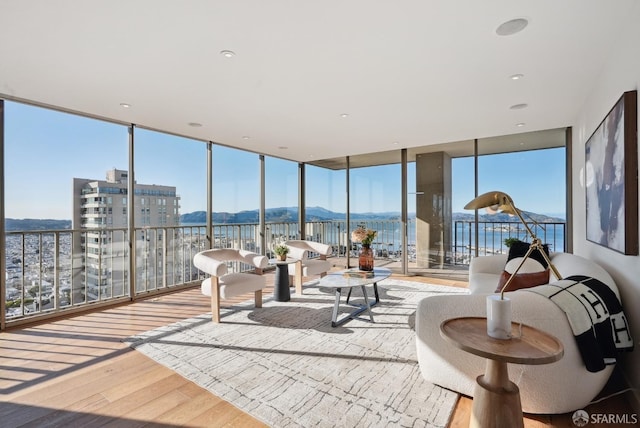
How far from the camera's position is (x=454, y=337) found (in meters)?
1.54

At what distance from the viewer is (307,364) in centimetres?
254

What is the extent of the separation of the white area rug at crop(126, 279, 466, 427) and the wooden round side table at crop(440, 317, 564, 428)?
1.42 feet

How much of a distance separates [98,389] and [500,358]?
249 centimetres

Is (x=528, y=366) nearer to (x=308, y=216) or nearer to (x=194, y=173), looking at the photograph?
(x=194, y=173)

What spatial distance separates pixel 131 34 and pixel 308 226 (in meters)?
5.76

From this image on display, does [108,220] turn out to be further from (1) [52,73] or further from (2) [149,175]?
(1) [52,73]

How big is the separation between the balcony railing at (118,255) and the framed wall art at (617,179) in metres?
0.45

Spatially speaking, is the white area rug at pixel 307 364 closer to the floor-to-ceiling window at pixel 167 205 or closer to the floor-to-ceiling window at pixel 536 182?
the floor-to-ceiling window at pixel 167 205

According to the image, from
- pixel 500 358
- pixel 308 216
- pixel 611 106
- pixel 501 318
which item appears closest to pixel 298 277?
pixel 308 216

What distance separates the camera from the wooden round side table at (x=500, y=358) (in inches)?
53.6

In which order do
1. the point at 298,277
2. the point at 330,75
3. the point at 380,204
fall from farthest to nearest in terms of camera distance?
the point at 380,204
the point at 298,277
the point at 330,75

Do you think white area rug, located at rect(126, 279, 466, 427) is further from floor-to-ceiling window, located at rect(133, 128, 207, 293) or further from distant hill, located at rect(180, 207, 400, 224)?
distant hill, located at rect(180, 207, 400, 224)

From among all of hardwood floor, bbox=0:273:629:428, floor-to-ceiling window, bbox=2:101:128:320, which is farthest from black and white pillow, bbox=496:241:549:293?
floor-to-ceiling window, bbox=2:101:128:320

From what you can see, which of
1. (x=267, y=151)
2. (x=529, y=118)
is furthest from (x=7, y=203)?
(x=529, y=118)
